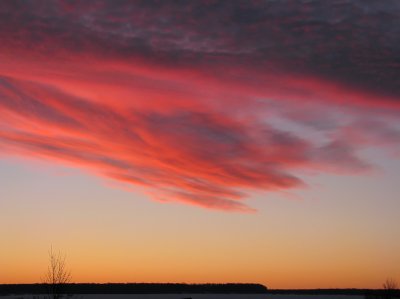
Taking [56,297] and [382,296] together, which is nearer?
[56,297]

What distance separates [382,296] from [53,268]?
47190mm

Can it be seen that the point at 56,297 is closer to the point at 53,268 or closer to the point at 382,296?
the point at 53,268

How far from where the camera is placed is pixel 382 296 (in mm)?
88188

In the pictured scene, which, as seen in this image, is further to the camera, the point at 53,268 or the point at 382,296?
the point at 382,296

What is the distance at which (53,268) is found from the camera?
63281 mm

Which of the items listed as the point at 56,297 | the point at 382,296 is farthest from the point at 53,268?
the point at 382,296

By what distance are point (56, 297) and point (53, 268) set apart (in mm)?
3996

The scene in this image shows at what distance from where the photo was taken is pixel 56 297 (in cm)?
6003

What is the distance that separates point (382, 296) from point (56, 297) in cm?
4786
